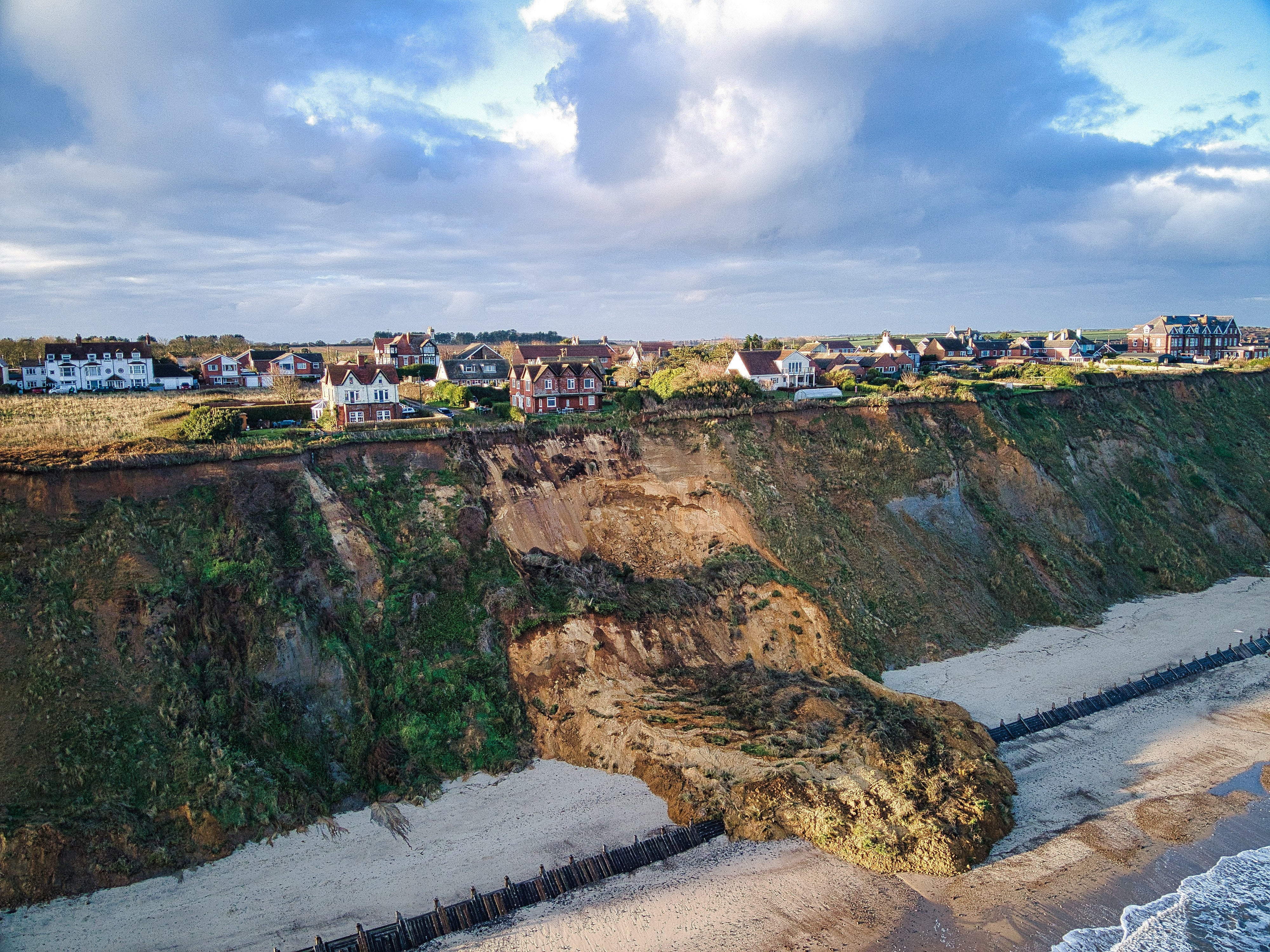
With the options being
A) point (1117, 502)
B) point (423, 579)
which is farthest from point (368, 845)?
point (1117, 502)

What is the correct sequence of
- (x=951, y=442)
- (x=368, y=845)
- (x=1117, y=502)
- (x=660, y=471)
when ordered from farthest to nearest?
1. (x=1117, y=502)
2. (x=951, y=442)
3. (x=660, y=471)
4. (x=368, y=845)

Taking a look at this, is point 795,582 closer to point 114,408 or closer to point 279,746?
point 279,746

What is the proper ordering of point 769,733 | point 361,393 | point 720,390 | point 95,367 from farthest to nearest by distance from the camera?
point 95,367 → point 361,393 → point 720,390 → point 769,733

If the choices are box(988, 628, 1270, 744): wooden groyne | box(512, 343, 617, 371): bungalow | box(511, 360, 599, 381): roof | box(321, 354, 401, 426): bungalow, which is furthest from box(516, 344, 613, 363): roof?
box(988, 628, 1270, 744): wooden groyne

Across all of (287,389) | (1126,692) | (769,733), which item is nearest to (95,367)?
(287,389)

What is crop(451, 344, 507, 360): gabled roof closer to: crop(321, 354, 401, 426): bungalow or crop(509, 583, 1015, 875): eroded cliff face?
crop(321, 354, 401, 426): bungalow

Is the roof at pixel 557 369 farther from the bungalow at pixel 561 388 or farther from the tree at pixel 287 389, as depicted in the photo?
the tree at pixel 287 389

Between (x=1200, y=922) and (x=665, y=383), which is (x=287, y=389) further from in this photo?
(x=1200, y=922)
